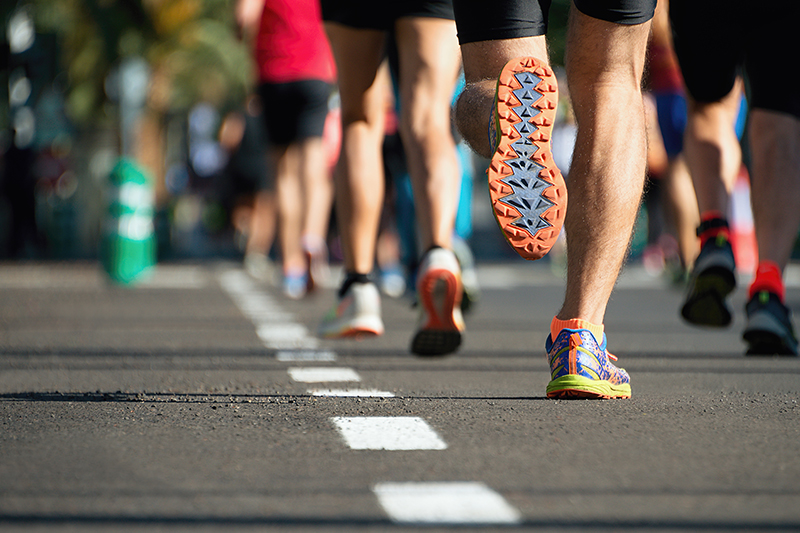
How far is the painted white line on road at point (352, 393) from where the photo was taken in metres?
3.32

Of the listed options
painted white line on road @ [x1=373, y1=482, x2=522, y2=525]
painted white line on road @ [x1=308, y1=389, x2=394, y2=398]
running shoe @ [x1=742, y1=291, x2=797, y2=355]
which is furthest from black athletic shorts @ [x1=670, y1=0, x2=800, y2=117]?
painted white line on road @ [x1=373, y1=482, x2=522, y2=525]

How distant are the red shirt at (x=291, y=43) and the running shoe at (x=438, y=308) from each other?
381 centimetres

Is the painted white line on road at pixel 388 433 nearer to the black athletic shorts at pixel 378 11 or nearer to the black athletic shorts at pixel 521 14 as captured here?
the black athletic shorts at pixel 521 14

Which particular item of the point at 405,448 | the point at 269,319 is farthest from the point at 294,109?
the point at 405,448

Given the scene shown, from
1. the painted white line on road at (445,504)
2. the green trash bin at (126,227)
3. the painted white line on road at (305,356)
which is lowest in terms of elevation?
the green trash bin at (126,227)

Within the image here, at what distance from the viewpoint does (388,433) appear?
2.71 metres

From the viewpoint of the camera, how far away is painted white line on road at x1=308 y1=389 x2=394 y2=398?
332cm

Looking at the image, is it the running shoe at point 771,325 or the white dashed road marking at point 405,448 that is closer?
the white dashed road marking at point 405,448

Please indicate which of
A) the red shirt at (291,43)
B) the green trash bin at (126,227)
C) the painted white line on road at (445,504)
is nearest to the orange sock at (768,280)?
the painted white line on road at (445,504)

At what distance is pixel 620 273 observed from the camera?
11.0 feet

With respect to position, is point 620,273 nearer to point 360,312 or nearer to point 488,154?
point 488,154

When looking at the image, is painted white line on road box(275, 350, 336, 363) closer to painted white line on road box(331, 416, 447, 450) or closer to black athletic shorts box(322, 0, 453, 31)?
black athletic shorts box(322, 0, 453, 31)

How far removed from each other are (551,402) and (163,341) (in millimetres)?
2385

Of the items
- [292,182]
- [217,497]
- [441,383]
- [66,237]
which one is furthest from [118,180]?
[66,237]
